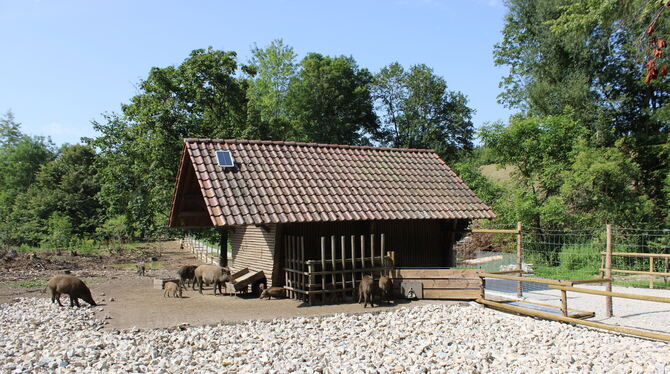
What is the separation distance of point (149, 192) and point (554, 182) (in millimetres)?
19227

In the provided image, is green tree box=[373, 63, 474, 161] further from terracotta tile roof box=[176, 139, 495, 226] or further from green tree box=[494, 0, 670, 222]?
terracotta tile roof box=[176, 139, 495, 226]

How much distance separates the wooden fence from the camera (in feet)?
37.5

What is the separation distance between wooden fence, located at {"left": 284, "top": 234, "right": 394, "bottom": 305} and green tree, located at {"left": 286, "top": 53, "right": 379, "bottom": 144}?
1054 inches

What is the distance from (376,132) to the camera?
143ft

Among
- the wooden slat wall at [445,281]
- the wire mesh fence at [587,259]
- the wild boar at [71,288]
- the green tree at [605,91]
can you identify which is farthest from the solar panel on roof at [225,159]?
the green tree at [605,91]

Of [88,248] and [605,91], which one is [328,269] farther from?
[88,248]

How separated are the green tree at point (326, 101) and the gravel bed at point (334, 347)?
97.6 ft

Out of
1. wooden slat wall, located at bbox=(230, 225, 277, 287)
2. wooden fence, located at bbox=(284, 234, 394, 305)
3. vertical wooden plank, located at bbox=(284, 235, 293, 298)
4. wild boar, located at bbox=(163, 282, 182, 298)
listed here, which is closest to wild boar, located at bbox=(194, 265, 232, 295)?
wooden slat wall, located at bbox=(230, 225, 277, 287)

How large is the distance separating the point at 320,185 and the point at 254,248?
279 cm

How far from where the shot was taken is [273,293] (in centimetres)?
1226

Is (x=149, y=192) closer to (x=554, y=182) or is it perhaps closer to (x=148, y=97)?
(x=148, y=97)

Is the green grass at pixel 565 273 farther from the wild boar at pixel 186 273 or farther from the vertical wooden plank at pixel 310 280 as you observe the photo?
the wild boar at pixel 186 273

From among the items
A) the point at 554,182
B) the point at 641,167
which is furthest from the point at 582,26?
the point at 641,167

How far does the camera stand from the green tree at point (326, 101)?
3950 centimetres
